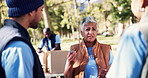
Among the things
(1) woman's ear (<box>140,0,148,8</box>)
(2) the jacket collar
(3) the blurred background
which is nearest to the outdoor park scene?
(3) the blurred background

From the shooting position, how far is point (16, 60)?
1.76 m

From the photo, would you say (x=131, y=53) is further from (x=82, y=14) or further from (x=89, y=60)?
(x=82, y=14)

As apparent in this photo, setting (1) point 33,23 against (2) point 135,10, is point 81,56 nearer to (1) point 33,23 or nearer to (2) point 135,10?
(1) point 33,23

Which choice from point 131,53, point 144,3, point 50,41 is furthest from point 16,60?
point 50,41

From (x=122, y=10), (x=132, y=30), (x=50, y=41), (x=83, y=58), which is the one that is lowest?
(x=50, y=41)

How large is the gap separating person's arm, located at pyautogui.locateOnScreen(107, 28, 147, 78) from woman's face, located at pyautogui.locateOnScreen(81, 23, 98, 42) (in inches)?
70.7

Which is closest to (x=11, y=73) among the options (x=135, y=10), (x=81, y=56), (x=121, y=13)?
(x=135, y=10)

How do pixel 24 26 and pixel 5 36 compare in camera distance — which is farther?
pixel 24 26

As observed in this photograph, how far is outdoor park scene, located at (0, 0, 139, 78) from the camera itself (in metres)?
5.93

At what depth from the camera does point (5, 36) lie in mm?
1851

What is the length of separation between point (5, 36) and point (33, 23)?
0.91 ft

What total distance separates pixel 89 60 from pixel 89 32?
36 cm

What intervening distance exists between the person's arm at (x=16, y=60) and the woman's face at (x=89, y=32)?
A: 178 cm

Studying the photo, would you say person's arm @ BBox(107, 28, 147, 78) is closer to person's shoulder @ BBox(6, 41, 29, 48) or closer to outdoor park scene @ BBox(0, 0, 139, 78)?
person's shoulder @ BBox(6, 41, 29, 48)
